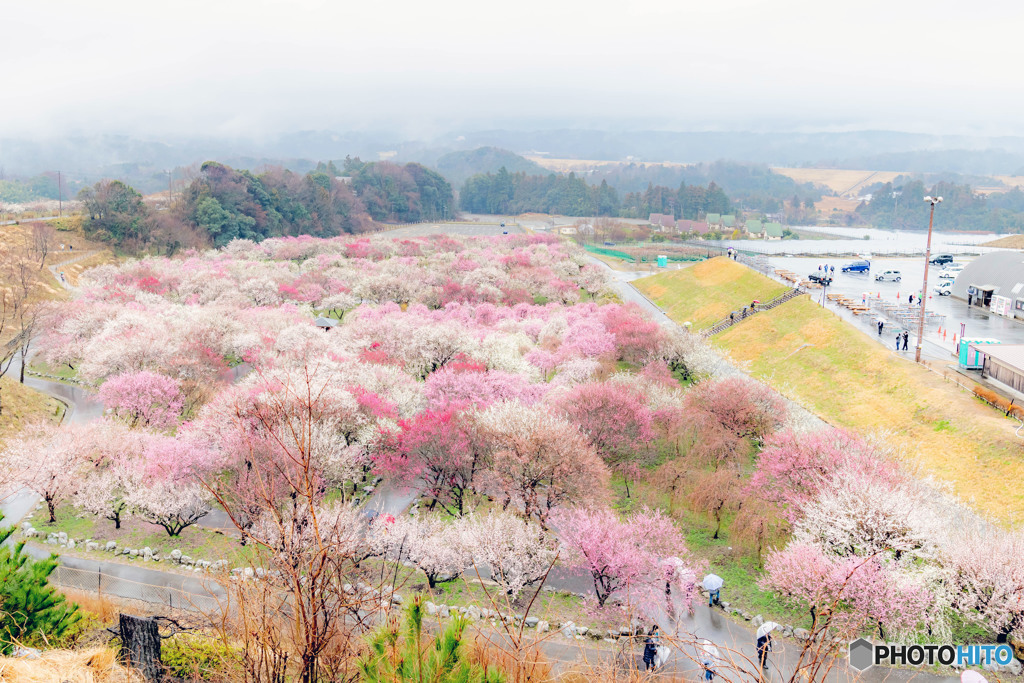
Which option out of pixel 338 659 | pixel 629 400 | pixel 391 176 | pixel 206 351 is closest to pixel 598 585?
pixel 629 400

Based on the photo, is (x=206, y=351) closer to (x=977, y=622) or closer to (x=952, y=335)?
(x=977, y=622)

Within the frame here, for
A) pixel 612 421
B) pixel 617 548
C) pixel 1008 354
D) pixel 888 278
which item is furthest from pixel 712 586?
pixel 888 278

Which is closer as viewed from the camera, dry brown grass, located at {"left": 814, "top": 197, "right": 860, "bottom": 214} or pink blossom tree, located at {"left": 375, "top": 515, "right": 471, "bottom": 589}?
pink blossom tree, located at {"left": 375, "top": 515, "right": 471, "bottom": 589}

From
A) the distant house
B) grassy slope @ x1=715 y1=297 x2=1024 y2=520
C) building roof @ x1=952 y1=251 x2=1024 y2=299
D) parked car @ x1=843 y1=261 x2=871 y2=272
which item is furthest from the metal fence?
the distant house

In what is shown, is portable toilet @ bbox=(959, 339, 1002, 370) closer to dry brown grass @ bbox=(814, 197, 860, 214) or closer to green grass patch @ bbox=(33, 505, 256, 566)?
green grass patch @ bbox=(33, 505, 256, 566)

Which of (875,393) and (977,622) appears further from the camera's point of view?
(875,393)

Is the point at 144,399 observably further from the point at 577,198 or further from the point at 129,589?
the point at 577,198
